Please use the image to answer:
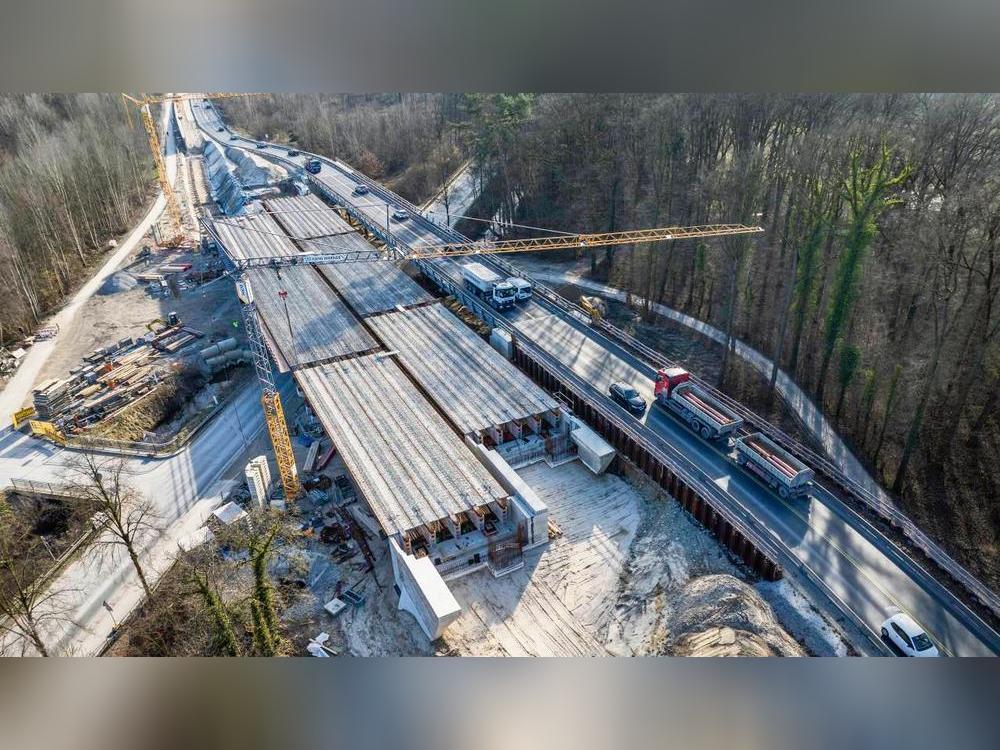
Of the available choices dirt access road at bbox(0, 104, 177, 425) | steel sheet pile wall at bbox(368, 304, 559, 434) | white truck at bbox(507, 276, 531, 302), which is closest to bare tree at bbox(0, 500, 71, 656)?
dirt access road at bbox(0, 104, 177, 425)

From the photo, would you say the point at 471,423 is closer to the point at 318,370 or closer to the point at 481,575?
the point at 481,575

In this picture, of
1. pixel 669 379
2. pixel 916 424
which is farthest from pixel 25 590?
pixel 916 424

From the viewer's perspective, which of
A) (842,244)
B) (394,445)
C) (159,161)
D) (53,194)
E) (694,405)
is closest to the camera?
(394,445)

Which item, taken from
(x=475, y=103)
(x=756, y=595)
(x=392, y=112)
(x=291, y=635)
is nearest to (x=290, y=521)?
(x=291, y=635)

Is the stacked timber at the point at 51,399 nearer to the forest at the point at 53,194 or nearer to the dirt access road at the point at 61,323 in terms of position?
the dirt access road at the point at 61,323

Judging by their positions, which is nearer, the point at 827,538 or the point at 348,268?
the point at 827,538

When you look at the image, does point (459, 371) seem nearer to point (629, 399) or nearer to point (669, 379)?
point (629, 399)
